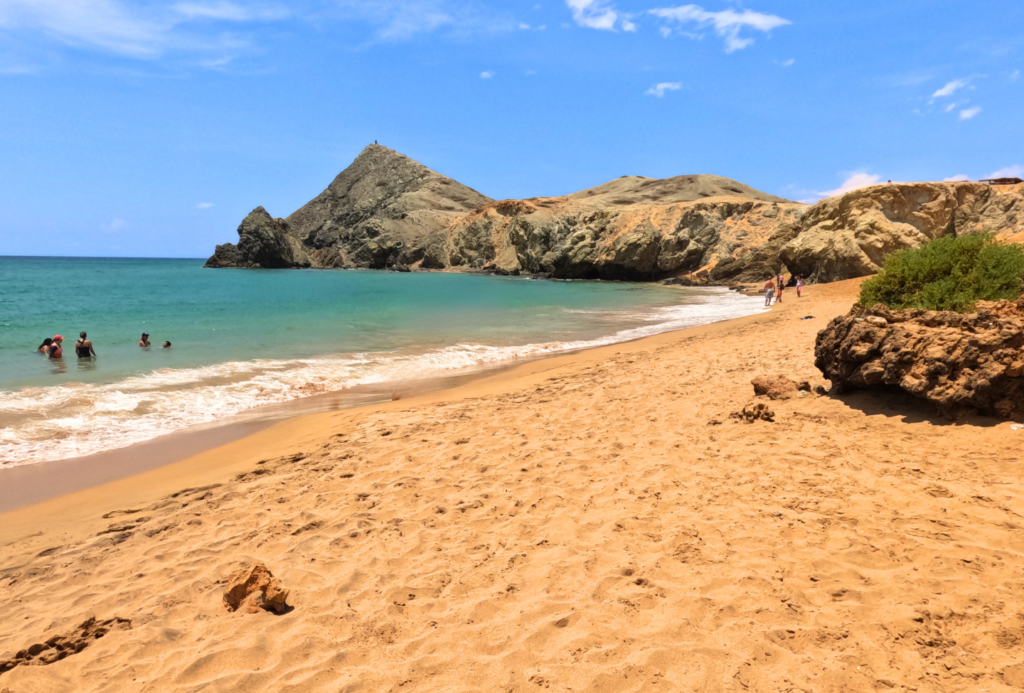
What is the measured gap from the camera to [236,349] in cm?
1555

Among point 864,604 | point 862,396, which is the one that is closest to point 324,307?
point 862,396

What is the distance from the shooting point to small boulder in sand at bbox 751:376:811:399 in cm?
709

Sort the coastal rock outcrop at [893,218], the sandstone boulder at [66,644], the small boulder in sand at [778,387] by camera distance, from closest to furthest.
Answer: the sandstone boulder at [66,644] < the small boulder in sand at [778,387] < the coastal rock outcrop at [893,218]

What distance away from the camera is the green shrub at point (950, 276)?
244 inches

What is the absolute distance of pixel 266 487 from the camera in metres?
5.89

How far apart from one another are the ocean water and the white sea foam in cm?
3

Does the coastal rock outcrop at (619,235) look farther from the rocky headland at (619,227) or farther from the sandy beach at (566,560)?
the sandy beach at (566,560)

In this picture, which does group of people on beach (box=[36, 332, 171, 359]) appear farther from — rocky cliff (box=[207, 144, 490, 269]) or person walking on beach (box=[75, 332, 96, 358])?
rocky cliff (box=[207, 144, 490, 269])

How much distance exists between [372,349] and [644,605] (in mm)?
13660

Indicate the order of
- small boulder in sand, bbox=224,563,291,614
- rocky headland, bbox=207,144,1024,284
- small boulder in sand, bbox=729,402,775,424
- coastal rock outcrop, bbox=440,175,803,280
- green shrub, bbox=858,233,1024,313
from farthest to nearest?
coastal rock outcrop, bbox=440,175,803,280 → rocky headland, bbox=207,144,1024,284 → small boulder in sand, bbox=729,402,775,424 → green shrub, bbox=858,233,1024,313 → small boulder in sand, bbox=224,563,291,614

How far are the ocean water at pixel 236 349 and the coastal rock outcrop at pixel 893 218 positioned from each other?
6.52 meters

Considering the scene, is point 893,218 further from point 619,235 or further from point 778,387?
point 778,387

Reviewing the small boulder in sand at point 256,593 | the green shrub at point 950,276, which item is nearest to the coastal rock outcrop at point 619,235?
the green shrub at point 950,276

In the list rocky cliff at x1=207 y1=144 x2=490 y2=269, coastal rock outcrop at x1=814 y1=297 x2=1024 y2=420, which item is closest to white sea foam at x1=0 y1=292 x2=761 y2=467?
coastal rock outcrop at x1=814 y1=297 x2=1024 y2=420
